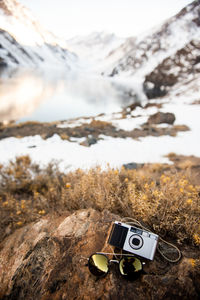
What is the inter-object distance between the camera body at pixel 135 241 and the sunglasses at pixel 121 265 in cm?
7

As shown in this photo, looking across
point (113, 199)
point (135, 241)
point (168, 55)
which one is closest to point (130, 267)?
point (135, 241)

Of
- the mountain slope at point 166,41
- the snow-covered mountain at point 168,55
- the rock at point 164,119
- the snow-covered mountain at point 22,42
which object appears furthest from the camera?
the snow-covered mountain at point 22,42

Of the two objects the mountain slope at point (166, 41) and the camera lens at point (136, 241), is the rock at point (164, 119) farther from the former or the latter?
the mountain slope at point (166, 41)

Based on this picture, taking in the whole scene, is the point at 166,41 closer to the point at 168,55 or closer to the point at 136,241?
the point at 168,55

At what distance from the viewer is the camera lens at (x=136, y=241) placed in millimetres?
1370

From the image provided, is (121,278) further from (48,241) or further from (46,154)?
(46,154)

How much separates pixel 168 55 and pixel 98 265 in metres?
51.2

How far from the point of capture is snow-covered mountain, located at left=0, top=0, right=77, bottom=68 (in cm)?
8131

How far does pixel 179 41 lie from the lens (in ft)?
145

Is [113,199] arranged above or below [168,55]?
below

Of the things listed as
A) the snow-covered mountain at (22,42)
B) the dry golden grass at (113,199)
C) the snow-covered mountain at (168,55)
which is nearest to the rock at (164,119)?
the dry golden grass at (113,199)

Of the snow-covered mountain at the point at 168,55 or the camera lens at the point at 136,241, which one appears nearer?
the camera lens at the point at 136,241

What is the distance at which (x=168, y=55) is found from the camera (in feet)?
135

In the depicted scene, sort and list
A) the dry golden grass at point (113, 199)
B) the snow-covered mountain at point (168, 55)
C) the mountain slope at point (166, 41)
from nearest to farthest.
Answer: the dry golden grass at point (113, 199), the snow-covered mountain at point (168, 55), the mountain slope at point (166, 41)
